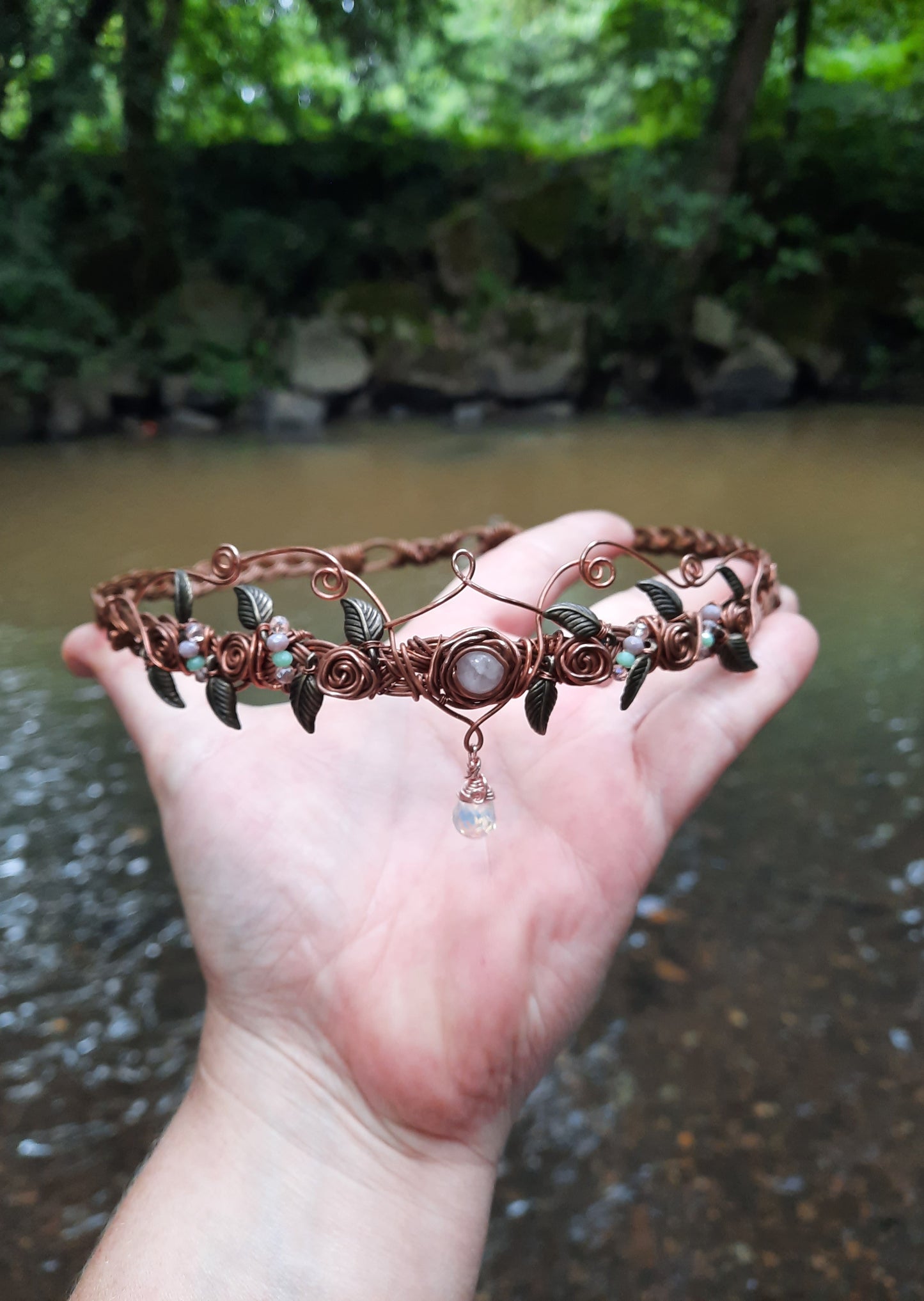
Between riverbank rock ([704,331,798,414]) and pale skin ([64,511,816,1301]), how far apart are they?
15.8 ft

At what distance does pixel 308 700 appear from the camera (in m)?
1.10

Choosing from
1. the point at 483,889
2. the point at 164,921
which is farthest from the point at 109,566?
the point at 483,889

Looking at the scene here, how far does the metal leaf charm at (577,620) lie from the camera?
3.59 ft

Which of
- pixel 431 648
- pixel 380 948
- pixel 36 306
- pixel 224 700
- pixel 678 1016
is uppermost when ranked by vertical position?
pixel 36 306

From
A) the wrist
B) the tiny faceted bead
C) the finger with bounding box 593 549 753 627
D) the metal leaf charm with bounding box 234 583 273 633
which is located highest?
the metal leaf charm with bounding box 234 583 273 633

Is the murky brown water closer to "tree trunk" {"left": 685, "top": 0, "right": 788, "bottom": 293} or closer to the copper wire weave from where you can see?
the copper wire weave

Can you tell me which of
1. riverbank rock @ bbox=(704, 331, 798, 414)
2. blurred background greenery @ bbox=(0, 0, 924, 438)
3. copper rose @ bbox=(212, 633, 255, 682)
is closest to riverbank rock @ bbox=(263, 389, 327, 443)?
blurred background greenery @ bbox=(0, 0, 924, 438)

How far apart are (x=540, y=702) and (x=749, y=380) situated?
5330 mm

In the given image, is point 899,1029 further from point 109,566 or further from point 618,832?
point 109,566

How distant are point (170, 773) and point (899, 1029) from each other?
3.82 feet

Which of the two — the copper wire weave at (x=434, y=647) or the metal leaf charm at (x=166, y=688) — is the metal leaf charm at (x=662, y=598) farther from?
the metal leaf charm at (x=166, y=688)

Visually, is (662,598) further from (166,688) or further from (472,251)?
(472,251)

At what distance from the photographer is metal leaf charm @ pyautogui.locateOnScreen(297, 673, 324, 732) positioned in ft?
3.59

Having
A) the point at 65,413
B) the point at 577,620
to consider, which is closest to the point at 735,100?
the point at 65,413
